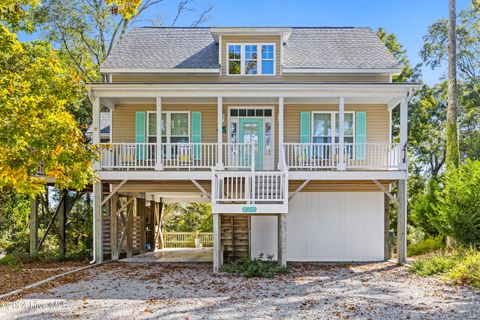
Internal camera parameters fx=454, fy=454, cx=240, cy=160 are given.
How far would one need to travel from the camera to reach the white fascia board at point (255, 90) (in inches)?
535

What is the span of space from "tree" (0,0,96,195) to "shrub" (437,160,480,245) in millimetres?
10131

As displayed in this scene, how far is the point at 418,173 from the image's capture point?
27.5 meters

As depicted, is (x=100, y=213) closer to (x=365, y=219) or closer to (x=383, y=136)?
(x=365, y=219)

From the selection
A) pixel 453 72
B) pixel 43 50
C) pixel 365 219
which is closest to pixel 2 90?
→ pixel 43 50

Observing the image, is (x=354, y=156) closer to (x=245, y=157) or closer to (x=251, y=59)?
(x=245, y=157)

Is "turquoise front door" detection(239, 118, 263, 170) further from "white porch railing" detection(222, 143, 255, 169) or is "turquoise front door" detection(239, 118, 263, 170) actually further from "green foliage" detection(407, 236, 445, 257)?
"green foliage" detection(407, 236, 445, 257)

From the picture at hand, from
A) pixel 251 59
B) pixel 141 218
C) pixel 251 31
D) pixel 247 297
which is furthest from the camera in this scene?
pixel 141 218

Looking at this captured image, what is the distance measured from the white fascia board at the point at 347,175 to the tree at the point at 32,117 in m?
Answer: 6.03

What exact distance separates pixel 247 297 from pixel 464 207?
308 inches

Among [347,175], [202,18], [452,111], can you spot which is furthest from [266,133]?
[202,18]

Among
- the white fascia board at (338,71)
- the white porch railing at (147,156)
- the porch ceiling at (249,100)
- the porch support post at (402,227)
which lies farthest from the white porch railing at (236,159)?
the porch support post at (402,227)

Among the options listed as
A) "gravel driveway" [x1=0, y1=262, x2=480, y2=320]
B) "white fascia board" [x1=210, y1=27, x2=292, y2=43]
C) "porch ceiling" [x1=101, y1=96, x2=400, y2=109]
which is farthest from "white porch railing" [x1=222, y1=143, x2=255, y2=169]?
"white fascia board" [x1=210, y1=27, x2=292, y2=43]

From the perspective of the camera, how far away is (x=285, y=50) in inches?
684

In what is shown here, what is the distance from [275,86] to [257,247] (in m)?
5.20
